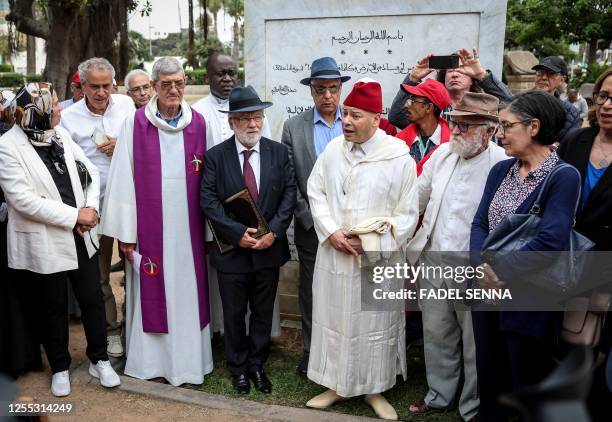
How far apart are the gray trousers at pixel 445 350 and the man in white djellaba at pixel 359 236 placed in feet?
0.69

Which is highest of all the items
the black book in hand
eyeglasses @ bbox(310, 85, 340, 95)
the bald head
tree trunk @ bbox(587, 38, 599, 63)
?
tree trunk @ bbox(587, 38, 599, 63)

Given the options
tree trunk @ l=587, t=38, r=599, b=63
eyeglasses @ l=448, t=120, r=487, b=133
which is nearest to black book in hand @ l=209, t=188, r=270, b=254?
eyeglasses @ l=448, t=120, r=487, b=133

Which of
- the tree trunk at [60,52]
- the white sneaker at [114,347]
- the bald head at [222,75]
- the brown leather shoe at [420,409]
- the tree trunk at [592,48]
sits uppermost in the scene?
the tree trunk at [592,48]

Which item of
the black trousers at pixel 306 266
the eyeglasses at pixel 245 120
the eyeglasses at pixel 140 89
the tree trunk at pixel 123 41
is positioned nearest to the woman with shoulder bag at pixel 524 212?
the black trousers at pixel 306 266

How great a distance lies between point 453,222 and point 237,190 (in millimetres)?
1421

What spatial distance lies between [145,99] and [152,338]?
2.42m

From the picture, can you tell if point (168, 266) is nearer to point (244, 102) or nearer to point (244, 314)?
point (244, 314)

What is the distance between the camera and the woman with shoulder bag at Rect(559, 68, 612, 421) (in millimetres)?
3033

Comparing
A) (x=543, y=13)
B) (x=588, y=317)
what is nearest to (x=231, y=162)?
(x=588, y=317)

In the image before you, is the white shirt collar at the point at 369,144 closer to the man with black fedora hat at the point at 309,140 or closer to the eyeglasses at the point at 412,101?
the eyeglasses at the point at 412,101

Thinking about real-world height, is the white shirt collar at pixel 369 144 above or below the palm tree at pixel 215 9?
below

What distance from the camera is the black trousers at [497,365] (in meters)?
3.14

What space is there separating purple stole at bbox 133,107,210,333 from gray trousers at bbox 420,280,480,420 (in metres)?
1.63

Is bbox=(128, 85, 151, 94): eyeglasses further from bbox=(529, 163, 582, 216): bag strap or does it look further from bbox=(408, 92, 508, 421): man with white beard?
bbox=(529, 163, 582, 216): bag strap
